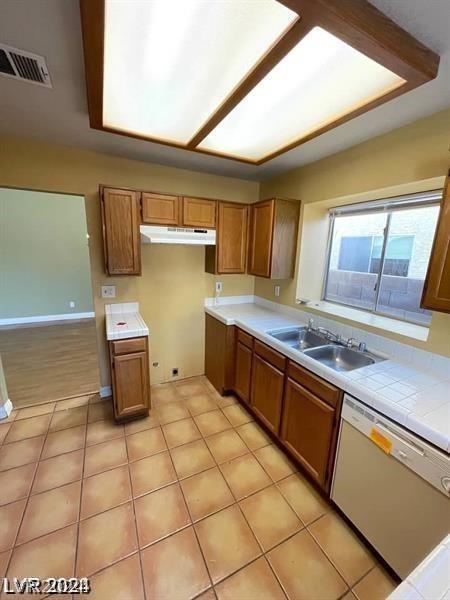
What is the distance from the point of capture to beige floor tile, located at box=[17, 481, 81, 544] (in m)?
1.49

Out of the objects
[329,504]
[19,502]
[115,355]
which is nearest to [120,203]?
[115,355]

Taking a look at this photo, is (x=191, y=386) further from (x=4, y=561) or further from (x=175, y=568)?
(x=4, y=561)

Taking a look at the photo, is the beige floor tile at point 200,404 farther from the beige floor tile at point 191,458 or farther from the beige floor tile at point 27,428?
the beige floor tile at point 27,428

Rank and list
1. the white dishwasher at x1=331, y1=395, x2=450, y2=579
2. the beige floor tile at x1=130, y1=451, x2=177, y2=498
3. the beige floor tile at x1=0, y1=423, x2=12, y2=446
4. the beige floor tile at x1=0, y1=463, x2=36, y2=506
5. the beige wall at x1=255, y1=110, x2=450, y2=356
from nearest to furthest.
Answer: the white dishwasher at x1=331, y1=395, x2=450, y2=579, the beige wall at x1=255, y1=110, x2=450, y2=356, the beige floor tile at x1=0, y1=463, x2=36, y2=506, the beige floor tile at x1=130, y1=451, x2=177, y2=498, the beige floor tile at x1=0, y1=423, x2=12, y2=446

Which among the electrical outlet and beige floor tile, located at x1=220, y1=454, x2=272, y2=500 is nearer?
beige floor tile, located at x1=220, y1=454, x2=272, y2=500

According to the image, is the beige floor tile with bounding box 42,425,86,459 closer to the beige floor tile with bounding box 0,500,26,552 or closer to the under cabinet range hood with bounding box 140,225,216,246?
the beige floor tile with bounding box 0,500,26,552

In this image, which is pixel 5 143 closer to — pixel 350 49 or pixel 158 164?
pixel 158 164

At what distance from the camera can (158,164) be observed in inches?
103

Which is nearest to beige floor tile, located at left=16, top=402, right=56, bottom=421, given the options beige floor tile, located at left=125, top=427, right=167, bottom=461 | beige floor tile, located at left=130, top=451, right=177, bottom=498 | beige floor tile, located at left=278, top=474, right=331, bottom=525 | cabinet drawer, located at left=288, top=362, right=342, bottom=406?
beige floor tile, located at left=125, top=427, right=167, bottom=461

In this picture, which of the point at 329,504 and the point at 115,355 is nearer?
the point at 329,504

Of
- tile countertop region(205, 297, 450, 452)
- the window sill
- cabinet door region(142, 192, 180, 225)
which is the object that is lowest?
tile countertop region(205, 297, 450, 452)

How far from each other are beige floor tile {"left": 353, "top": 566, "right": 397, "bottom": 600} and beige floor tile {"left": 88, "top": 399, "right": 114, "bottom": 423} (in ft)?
7.30

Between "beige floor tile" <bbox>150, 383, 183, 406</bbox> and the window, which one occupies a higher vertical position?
the window

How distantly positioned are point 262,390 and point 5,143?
3.05 metres
